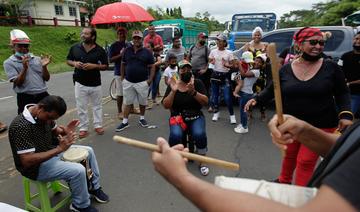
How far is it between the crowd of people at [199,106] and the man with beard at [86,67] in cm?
2

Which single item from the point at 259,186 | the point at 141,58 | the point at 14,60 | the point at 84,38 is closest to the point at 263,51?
the point at 141,58

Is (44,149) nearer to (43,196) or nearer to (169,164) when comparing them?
(43,196)

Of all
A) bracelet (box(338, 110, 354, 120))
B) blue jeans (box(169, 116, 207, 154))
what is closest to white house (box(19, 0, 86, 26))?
blue jeans (box(169, 116, 207, 154))

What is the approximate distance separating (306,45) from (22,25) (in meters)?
29.9

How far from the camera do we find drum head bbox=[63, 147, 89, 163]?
121 inches

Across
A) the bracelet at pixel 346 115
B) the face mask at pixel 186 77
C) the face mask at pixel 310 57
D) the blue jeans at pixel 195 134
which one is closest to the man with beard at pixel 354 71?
the bracelet at pixel 346 115

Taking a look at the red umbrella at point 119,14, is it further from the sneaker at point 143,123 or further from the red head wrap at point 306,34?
the red head wrap at point 306,34

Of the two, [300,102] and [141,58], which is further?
[141,58]

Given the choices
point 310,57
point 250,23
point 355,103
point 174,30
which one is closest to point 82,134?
point 310,57

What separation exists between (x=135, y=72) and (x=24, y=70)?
6.25 feet

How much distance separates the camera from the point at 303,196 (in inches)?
40.6

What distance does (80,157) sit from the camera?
3100mm

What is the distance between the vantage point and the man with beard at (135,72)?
5.69 meters

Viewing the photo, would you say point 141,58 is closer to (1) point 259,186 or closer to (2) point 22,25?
(1) point 259,186
